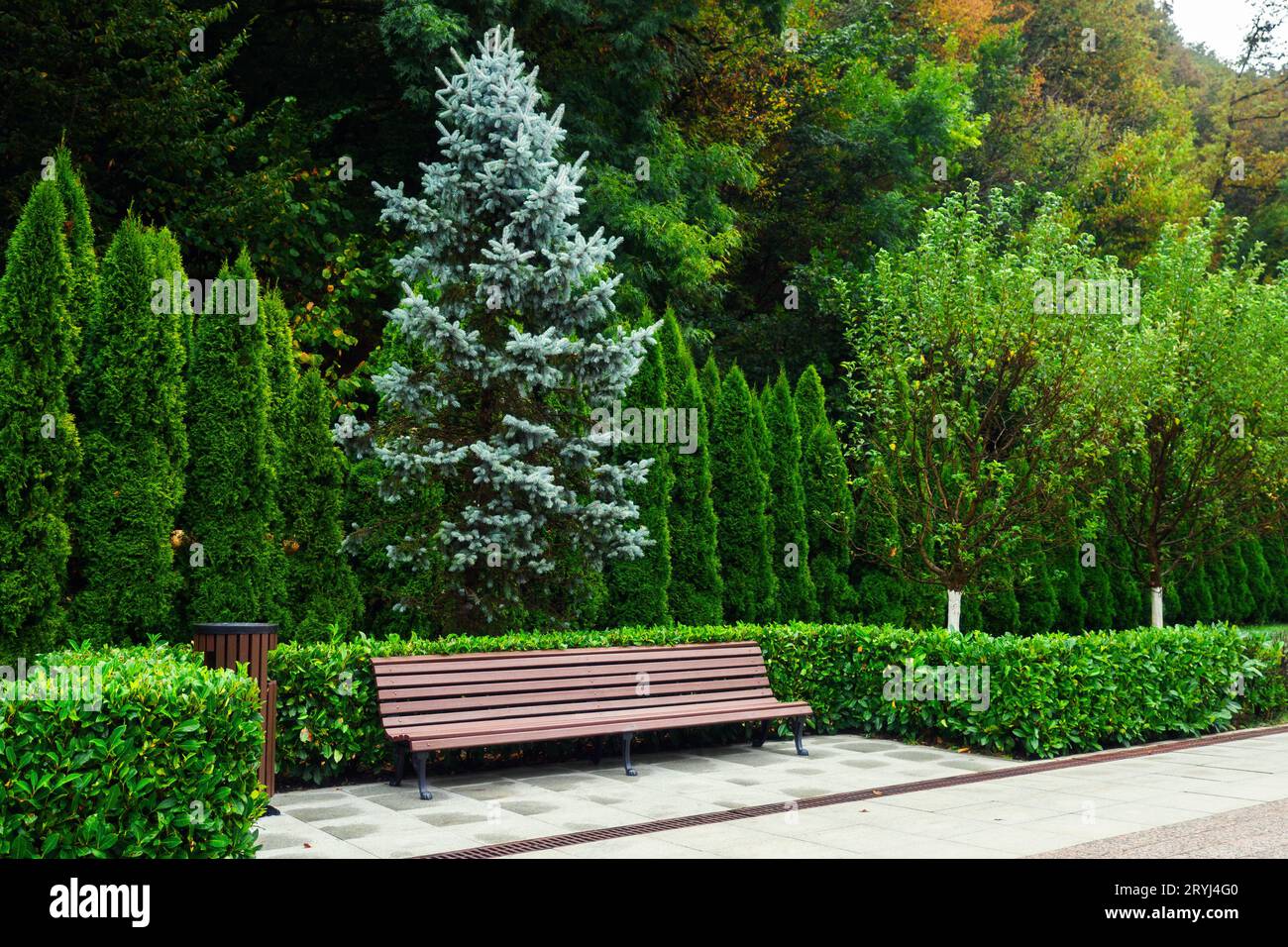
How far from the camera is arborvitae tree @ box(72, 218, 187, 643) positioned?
9.42 meters

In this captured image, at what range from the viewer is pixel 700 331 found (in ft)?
60.5

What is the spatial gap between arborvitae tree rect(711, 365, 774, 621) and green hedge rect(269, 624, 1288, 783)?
2.92 metres

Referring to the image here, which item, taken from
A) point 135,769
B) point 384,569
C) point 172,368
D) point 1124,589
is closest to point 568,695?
point 384,569

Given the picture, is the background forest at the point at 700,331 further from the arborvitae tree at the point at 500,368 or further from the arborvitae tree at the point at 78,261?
the arborvitae tree at the point at 500,368

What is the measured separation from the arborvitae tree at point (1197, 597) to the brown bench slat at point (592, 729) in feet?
55.1

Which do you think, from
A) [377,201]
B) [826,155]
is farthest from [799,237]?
[377,201]

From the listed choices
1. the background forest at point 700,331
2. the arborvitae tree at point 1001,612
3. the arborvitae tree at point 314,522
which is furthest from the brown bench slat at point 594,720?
the arborvitae tree at point 1001,612

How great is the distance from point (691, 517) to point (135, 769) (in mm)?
9148

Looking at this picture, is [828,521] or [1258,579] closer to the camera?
[828,521]

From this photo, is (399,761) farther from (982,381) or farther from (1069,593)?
(1069,593)

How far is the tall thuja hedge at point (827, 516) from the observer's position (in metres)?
15.9

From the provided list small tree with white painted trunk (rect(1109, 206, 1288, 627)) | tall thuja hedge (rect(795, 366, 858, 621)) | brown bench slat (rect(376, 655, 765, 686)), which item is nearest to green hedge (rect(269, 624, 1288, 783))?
brown bench slat (rect(376, 655, 765, 686))

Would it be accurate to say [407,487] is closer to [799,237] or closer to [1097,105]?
[799,237]
